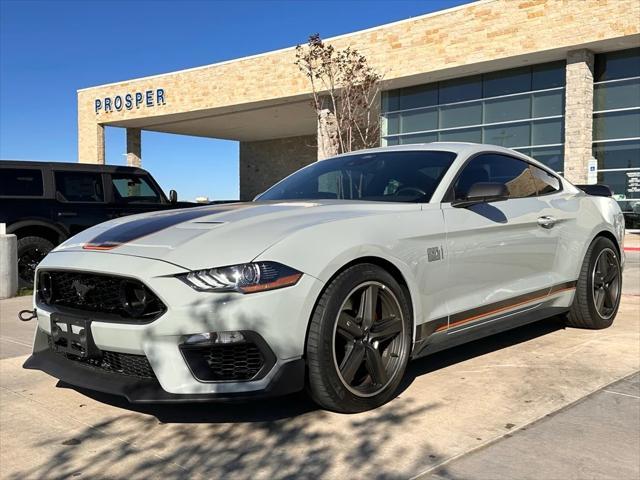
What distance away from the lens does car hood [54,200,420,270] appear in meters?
2.97

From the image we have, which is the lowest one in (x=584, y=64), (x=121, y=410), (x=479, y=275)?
(x=121, y=410)

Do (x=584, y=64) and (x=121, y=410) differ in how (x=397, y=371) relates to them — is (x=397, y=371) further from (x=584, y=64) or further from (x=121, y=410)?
(x=584, y=64)

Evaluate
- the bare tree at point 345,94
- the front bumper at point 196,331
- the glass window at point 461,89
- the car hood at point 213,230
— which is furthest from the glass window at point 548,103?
the front bumper at point 196,331

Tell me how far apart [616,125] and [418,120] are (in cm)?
726

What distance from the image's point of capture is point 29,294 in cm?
831

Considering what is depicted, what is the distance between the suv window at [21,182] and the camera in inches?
335

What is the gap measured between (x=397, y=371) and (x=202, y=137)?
39909 millimetres

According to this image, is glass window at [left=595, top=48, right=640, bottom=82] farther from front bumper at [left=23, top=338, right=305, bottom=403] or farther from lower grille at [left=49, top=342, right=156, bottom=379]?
lower grille at [left=49, top=342, right=156, bottom=379]

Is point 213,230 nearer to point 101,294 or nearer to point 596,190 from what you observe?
point 101,294

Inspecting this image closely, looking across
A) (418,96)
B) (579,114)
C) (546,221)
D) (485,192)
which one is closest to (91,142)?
(418,96)

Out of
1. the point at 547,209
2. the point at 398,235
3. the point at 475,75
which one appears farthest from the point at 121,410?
the point at 475,75

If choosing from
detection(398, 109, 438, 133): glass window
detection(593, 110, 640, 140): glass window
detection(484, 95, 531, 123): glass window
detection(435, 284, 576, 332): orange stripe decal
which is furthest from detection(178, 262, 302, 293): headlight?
detection(398, 109, 438, 133): glass window

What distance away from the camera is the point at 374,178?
425 centimetres

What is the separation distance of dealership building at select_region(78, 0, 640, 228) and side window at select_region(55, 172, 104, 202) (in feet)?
51.1
